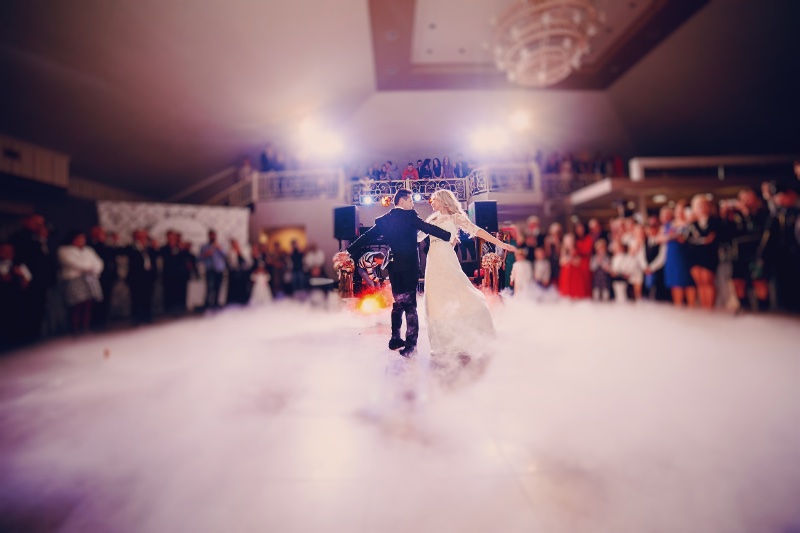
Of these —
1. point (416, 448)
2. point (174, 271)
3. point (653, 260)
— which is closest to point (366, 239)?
point (416, 448)

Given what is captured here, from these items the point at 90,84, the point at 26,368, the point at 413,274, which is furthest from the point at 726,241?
the point at 90,84

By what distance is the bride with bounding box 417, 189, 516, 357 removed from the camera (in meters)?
0.52

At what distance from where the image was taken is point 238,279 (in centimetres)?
913

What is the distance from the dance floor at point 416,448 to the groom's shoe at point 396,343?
0.01 metres

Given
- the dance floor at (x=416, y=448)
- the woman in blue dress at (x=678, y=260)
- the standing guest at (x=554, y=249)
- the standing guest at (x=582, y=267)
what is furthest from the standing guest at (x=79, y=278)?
the woman in blue dress at (x=678, y=260)

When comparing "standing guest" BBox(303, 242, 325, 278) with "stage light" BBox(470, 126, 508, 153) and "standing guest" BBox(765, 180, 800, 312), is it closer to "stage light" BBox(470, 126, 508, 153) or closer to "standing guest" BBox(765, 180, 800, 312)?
"stage light" BBox(470, 126, 508, 153)

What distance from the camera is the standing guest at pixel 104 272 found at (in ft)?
22.3

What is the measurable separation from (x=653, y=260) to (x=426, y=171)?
7.95 metres

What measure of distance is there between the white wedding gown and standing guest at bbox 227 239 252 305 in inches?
372

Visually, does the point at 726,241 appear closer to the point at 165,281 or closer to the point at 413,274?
the point at 413,274

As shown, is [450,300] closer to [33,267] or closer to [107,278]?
[33,267]

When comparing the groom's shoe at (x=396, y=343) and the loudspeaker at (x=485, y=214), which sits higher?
the loudspeaker at (x=485, y=214)

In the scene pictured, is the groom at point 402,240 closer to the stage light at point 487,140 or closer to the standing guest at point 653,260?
the stage light at point 487,140

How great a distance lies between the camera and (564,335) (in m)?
2.66
